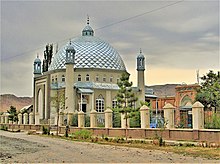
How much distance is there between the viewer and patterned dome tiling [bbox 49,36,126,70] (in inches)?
2160

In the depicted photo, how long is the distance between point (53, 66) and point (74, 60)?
600 centimetres

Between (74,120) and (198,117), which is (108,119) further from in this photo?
(198,117)

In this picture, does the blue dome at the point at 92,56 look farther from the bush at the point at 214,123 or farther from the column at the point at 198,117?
the column at the point at 198,117

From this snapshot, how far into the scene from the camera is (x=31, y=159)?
14.4 m

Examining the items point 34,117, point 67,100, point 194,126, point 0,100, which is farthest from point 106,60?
point 0,100

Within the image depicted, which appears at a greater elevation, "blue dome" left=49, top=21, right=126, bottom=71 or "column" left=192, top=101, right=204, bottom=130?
"blue dome" left=49, top=21, right=126, bottom=71

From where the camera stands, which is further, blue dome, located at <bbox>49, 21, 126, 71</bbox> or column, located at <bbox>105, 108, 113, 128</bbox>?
blue dome, located at <bbox>49, 21, 126, 71</bbox>

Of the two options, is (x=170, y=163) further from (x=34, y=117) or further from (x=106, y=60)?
(x=106, y=60)

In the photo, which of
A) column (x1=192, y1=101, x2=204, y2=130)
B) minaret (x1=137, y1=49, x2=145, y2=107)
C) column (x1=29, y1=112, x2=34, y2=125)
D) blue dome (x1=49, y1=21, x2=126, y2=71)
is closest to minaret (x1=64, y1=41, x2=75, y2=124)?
blue dome (x1=49, y1=21, x2=126, y2=71)

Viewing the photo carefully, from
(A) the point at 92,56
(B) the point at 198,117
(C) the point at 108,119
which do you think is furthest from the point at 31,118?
(B) the point at 198,117

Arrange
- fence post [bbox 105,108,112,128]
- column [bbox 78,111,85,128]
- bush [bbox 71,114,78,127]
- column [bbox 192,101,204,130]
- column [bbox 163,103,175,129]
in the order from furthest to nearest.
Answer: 1. bush [bbox 71,114,78,127]
2. column [bbox 78,111,85,128]
3. fence post [bbox 105,108,112,128]
4. column [bbox 163,103,175,129]
5. column [bbox 192,101,204,130]

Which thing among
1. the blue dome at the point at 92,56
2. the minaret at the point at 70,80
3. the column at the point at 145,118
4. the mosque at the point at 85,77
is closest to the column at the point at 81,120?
the column at the point at 145,118

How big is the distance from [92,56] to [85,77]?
9.81 ft

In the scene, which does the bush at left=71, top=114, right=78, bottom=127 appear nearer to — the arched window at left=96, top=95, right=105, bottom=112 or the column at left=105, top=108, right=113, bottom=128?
the column at left=105, top=108, right=113, bottom=128
